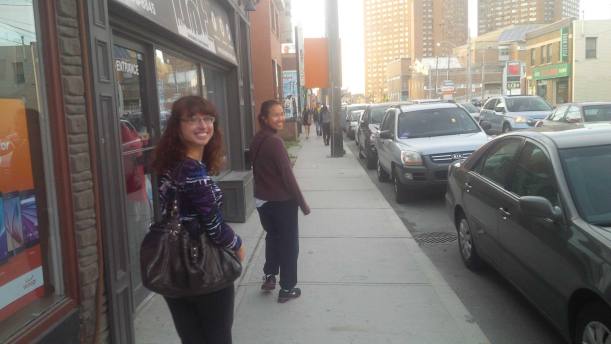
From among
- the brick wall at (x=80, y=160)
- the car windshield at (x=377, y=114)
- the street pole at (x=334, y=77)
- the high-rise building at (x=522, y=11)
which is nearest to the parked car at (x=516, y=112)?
the car windshield at (x=377, y=114)

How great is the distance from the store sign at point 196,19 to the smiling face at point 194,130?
1821 millimetres

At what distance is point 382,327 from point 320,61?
679 inches

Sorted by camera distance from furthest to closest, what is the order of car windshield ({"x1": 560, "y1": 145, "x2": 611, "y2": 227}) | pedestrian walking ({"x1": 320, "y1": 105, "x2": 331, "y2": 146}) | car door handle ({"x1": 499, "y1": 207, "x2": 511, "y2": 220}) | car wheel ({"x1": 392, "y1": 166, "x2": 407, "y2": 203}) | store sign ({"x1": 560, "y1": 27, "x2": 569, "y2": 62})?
store sign ({"x1": 560, "y1": 27, "x2": 569, "y2": 62}) < pedestrian walking ({"x1": 320, "y1": 105, "x2": 331, "y2": 146}) < car wheel ({"x1": 392, "y1": 166, "x2": 407, "y2": 203}) < car door handle ({"x1": 499, "y1": 207, "x2": 511, "y2": 220}) < car windshield ({"x1": 560, "y1": 145, "x2": 611, "y2": 227})

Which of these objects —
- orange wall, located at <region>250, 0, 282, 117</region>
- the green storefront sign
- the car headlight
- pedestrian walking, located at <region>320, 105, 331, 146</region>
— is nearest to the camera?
the car headlight

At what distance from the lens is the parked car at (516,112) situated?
19625mm

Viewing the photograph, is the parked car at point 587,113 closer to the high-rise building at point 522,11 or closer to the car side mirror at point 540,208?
the car side mirror at point 540,208

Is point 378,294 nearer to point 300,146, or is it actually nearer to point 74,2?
point 74,2

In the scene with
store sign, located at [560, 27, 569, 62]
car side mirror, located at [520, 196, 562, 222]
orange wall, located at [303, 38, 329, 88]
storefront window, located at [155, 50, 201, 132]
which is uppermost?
store sign, located at [560, 27, 569, 62]

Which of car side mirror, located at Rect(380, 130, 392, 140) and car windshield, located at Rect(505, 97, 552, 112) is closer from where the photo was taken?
car side mirror, located at Rect(380, 130, 392, 140)

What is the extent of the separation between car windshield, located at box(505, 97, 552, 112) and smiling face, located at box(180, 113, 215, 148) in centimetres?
1981

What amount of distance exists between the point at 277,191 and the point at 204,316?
6.54 ft

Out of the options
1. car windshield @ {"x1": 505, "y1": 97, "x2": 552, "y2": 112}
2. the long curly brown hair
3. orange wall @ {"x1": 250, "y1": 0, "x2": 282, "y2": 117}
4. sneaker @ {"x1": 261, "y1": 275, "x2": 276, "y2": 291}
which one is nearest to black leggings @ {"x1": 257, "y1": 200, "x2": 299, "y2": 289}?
sneaker @ {"x1": 261, "y1": 275, "x2": 276, "y2": 291}

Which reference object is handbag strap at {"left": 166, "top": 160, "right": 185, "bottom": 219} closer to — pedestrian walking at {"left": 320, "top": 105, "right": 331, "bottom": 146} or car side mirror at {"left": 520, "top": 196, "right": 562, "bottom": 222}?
car side mirror at {"left": 520, "top": 196, "right": 562, "bottom": 222}

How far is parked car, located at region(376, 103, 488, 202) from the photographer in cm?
881
